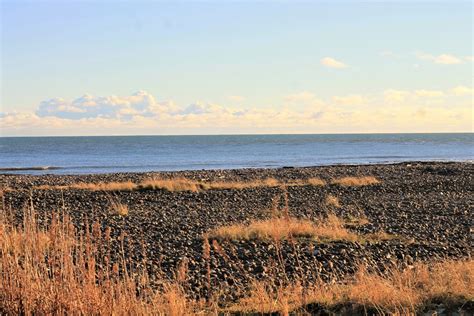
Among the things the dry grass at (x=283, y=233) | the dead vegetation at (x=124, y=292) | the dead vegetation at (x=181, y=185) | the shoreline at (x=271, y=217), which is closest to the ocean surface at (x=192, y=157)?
the dead vegetation at (x=181, y=185)

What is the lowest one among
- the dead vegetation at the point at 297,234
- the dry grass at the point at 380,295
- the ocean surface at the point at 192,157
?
the ocean surface at the point at 192,157

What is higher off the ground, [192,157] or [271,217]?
[271,217]

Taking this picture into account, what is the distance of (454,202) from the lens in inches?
869

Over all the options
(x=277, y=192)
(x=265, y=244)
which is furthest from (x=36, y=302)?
(x=277, y=192)

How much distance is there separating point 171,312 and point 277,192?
20.6m

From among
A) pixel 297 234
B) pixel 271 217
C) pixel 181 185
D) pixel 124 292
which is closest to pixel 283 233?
pixel 297 234

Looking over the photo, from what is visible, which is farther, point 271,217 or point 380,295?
point 271,217

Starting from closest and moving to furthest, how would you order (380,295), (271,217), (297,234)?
(380,295)
(297,234)
(271,217)

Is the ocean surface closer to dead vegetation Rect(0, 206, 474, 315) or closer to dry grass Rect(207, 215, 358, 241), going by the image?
dry grass Rect(207, 215, 358, 241)

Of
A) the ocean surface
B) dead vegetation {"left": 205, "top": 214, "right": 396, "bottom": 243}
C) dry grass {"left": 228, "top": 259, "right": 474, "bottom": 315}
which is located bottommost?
the ocean surface

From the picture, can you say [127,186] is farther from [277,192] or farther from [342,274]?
[342,274]

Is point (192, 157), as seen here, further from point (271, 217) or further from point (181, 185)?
point (271, 217)

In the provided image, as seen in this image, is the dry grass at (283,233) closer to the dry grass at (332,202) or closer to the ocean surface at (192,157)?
the dry grass at (332,202)

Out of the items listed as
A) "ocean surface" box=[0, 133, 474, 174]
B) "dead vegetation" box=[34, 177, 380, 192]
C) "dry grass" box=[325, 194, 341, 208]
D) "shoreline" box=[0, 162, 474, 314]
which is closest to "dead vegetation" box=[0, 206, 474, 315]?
"shoreline" box=[0, 162, 474, 314]
